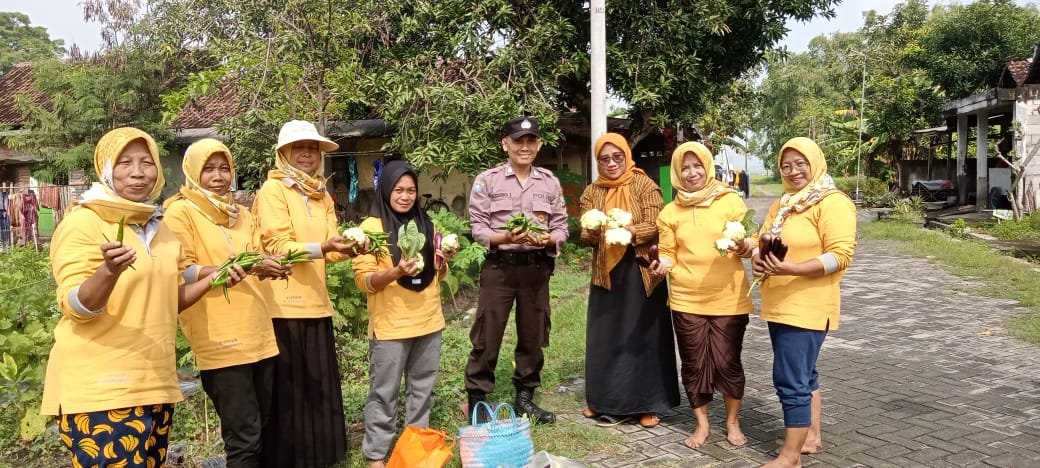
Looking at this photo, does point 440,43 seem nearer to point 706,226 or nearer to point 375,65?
point 375,65

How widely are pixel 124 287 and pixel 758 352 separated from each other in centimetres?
559

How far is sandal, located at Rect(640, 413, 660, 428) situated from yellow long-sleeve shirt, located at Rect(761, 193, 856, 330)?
1310 mm

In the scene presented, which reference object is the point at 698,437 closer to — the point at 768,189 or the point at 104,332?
the point at 104,332

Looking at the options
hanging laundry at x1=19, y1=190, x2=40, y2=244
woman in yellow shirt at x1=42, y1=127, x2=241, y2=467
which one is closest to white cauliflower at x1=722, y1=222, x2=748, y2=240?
woman in yellow shirt at x1=42, y1=127, x2=241, y2=467

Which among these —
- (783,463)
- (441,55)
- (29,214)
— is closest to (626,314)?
(783,463)

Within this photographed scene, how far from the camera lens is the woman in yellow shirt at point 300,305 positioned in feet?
12.1

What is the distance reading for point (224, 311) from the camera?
10.9 ft

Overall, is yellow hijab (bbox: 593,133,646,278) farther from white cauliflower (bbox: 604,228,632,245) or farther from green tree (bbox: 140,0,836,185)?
green tree (bbox: 140,0,836,185)

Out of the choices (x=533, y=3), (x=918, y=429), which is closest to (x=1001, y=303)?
(x=918, y=429)

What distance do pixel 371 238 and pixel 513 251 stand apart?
1.11 metres

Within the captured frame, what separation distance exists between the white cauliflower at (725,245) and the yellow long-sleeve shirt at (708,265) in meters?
0.28

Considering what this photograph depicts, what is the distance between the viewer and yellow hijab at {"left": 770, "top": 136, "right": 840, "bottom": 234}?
150 inches

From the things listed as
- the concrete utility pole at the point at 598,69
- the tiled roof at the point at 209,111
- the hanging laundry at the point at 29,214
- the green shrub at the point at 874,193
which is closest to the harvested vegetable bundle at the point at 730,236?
the concrete utility pole at the point at 598,69

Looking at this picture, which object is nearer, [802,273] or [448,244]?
[802,273]
